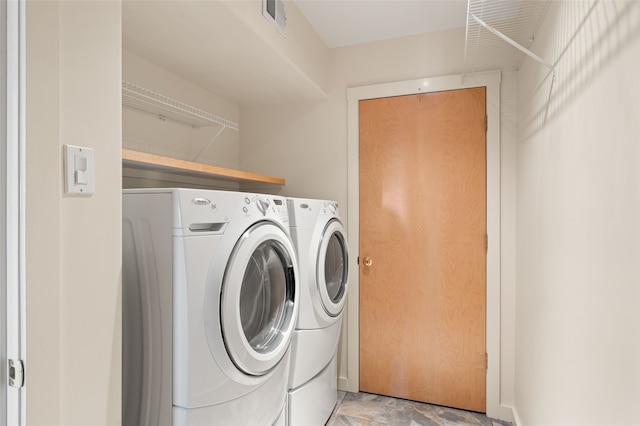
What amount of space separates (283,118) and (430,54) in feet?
3.67

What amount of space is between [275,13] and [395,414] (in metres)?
2.41

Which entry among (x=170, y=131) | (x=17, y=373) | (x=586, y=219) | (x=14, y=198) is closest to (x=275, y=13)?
(x=170, y=131)

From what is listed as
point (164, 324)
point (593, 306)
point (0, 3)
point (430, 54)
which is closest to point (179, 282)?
point (164, 324)

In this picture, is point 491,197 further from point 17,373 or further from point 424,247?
point 17,373

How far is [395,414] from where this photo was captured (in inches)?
90.2

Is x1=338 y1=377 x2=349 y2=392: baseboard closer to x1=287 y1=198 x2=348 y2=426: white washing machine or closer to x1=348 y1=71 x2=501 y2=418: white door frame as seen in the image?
x1=287 y1=198 x2=348 y2=426: white washing machine

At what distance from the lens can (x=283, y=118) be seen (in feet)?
9.12

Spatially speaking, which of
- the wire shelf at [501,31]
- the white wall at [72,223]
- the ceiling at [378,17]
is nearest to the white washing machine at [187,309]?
the white wall at [72,223]

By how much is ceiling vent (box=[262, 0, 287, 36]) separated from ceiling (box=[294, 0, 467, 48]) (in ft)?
0.80

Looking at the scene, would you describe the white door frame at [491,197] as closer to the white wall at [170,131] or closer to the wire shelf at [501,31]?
the wire shelf at [501,31]

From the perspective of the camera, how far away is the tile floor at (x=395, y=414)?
2.20 metres

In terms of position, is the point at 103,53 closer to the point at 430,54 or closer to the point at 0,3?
the point at 0,3

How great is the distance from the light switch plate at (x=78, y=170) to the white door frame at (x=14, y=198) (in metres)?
0.09

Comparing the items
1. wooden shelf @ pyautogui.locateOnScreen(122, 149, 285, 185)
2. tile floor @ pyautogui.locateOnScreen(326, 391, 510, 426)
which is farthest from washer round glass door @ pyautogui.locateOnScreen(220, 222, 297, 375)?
tile floor @ pyautogui.locateOnScreen(326, 391, 510, 426)
